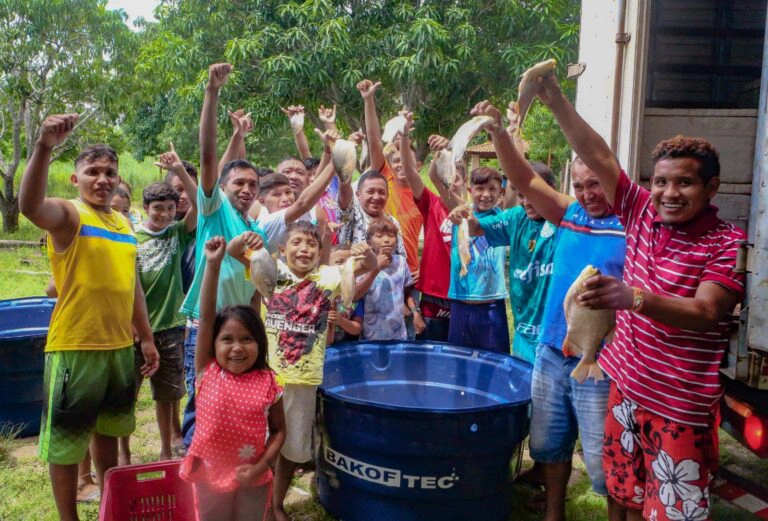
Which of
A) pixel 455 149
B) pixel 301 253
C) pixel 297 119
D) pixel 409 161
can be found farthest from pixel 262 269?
pixel 297 119

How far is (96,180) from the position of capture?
9.77 feet

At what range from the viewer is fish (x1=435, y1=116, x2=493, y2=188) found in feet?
9.04

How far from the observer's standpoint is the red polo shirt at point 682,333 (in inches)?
84.3

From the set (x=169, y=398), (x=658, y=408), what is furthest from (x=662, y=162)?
(x=169, y=398)

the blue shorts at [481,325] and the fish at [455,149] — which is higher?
the fish at [455,149]

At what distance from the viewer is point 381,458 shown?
302 cm

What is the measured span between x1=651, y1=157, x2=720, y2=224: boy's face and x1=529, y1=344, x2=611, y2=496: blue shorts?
97 centimetres

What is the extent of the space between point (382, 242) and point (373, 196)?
372 mm

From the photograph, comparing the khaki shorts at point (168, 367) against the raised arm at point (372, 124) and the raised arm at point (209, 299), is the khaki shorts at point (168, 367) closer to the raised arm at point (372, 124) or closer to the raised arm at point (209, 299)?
the raised arm at point (209, 299)

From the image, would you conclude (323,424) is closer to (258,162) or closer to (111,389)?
(111,389)

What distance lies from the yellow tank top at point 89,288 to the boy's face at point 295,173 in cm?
174

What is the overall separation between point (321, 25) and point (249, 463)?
876 centimetres

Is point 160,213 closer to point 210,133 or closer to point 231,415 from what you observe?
point 210,133

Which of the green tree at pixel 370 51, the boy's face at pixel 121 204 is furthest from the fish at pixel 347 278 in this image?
the green tree at pixel 370 51
